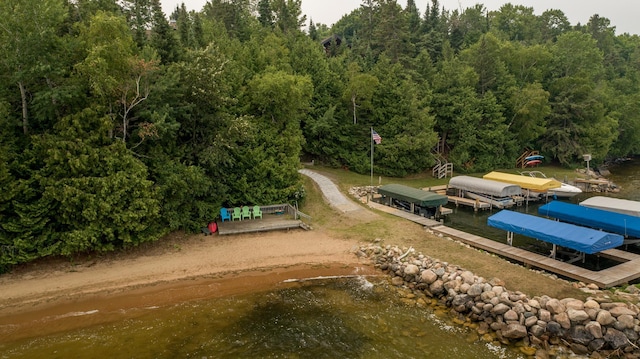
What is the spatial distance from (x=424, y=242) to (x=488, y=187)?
45.7 ft

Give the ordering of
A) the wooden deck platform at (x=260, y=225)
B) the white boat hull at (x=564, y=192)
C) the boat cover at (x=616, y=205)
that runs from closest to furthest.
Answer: the wooden deck platform at (x=260, y=225) < the boat cover at (x=616, y=205) < the white boat hull at (x=564, y=192)

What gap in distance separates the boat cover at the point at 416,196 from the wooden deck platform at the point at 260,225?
8391mm

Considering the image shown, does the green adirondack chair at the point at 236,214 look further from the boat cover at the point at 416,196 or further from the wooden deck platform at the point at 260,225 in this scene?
the boat cover at the point at 416,196

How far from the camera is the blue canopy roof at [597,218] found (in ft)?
70.0

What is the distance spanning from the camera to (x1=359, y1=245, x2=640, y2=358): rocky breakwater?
42.8ft

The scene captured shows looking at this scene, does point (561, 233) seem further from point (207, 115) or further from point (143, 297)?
point (207, 115)

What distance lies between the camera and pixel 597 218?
2244 centimetres

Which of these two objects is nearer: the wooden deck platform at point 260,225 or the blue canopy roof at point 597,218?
the blue canopy roof at point 597,218

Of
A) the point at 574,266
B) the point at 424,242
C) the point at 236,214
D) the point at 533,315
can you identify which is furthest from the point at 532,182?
the point at 236,214

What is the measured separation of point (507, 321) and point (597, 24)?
88.0 meters

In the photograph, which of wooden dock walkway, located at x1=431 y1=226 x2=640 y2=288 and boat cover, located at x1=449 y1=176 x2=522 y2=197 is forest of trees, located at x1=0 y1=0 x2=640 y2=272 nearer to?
boat cover, located at x1=449 y1=176 x2=522 y2=197

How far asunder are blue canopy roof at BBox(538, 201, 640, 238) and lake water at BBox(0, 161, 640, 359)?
13284 millimetres

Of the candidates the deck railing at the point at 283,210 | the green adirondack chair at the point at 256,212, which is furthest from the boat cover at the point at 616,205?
the green adirondack chair at the point at 256,212

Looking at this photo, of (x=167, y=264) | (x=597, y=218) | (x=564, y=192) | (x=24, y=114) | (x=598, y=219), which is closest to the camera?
(x=24, y=114)
